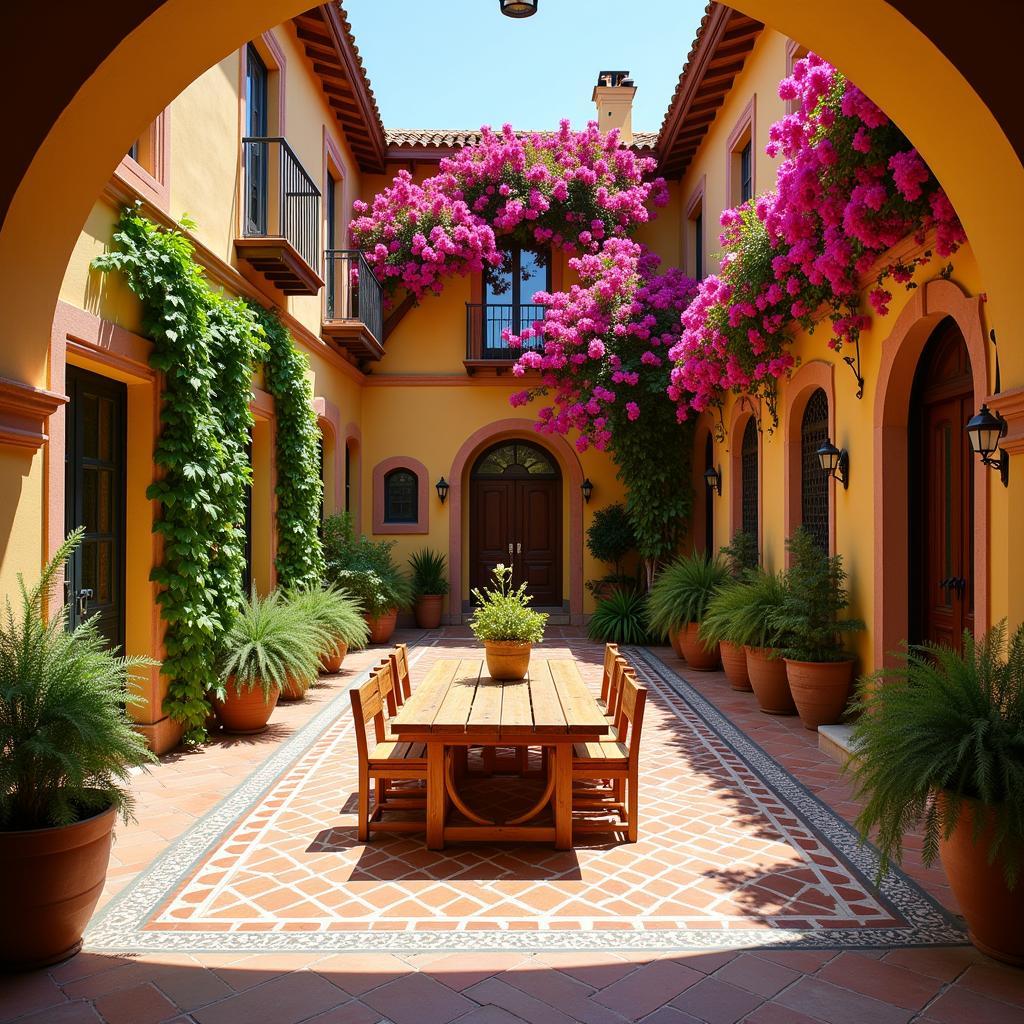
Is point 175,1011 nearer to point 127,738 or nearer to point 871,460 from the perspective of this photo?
point 127,738

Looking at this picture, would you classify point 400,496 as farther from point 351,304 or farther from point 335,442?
point 351,304

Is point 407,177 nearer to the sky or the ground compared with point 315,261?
nearer to the sky

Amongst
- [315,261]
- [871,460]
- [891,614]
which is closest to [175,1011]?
[891,614]

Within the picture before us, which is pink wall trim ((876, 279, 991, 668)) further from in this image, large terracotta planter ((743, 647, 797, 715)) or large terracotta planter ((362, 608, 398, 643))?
large terracotta planter ((362, 608, 398, 643))

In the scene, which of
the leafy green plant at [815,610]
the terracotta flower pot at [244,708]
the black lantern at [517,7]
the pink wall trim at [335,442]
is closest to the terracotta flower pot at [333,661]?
the terracotta flower pot at [244,708]

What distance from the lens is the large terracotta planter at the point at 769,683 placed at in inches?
296

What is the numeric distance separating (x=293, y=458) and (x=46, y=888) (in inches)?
255

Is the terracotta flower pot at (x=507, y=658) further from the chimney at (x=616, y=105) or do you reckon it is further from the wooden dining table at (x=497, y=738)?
the chimney at (x=616, y=105)

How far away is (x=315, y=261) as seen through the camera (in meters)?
10.1

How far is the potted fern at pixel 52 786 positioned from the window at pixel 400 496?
11.0 m

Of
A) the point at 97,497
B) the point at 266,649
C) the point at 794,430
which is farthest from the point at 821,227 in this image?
the point at 97,497

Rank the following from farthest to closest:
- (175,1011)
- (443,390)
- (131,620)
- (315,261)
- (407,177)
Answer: (443,390) < (407,177) < (315,261) < (131,620) < (175,1011)

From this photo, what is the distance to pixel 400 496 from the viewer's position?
1448 centimetres

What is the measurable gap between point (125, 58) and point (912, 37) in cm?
345
